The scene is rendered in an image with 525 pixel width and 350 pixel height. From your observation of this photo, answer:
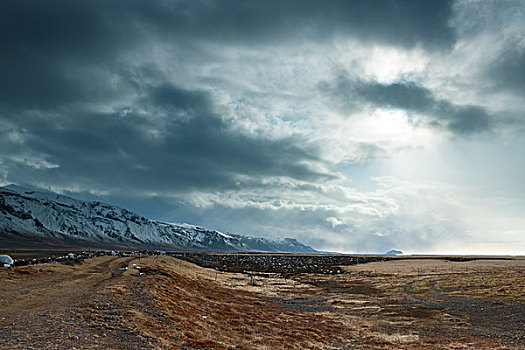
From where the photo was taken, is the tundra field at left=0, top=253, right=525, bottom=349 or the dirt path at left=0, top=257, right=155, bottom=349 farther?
the tundra field at left=0, top=253, right=525, bottom=349

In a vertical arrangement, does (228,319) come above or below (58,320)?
below

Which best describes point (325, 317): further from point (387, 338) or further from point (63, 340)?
point (63, 340)

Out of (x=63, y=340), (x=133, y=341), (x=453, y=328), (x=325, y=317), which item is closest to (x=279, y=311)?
(x=325, y=317)

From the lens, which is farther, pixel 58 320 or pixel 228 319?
pixel 228 319

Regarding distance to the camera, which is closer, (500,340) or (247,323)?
(500,340)

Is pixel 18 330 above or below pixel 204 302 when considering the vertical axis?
above

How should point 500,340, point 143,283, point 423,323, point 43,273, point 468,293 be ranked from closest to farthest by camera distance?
point 500,340, point 423,323, point 143,283, point 43,273, point 468,293

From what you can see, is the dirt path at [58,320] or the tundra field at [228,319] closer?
the dirt path at [58,320]

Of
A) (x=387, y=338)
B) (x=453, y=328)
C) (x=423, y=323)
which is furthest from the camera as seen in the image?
(x=423, y=323)

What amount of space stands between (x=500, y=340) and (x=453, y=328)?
5.45m

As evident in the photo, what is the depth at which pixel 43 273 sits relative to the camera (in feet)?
143

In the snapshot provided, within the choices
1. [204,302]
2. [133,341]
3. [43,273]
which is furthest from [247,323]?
[43,273]

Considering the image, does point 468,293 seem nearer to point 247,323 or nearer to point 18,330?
point 247,323

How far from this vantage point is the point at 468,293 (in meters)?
47.1
